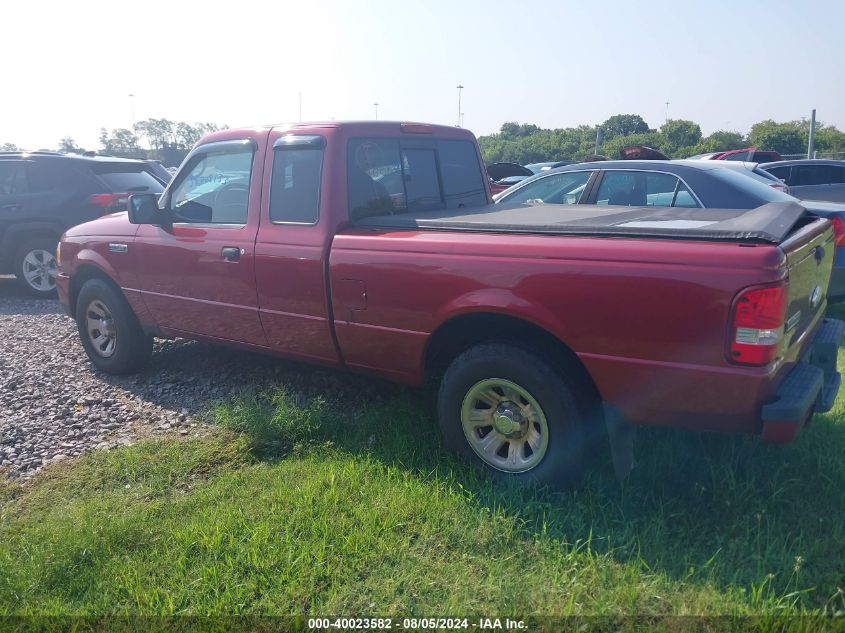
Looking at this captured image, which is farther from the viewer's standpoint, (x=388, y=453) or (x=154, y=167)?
(x=154, y=167)

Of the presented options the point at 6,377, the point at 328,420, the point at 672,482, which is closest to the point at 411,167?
the point at 328,420

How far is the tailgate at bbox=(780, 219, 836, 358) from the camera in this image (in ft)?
9.53

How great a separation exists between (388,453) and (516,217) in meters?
1.61

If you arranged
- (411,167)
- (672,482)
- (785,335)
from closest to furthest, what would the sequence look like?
1. (785,335)
2. (672,482)
3. (411,167)

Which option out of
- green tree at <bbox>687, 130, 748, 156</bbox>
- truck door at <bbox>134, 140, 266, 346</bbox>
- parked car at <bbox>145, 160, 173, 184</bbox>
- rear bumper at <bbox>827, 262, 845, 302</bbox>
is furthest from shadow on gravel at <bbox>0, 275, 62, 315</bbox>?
green tree at <bbox>687, 130, 748, 156</bbox>

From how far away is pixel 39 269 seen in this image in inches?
353

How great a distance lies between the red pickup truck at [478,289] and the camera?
286 cm

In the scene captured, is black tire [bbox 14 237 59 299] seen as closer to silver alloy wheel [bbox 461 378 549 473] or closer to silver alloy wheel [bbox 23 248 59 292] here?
silver alloy wheel [bbox 23 248 59 292]

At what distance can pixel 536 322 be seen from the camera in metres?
3.26

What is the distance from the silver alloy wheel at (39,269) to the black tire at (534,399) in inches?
290

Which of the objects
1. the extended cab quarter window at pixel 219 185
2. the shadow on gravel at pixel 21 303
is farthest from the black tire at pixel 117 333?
the shadow on gravel at pixel 21 303

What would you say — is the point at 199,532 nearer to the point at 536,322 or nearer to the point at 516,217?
the point at 536,322

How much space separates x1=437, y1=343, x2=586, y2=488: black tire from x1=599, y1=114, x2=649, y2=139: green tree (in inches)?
2292

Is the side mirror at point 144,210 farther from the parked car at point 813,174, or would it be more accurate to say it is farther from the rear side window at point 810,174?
the rear side window at point 810,174
